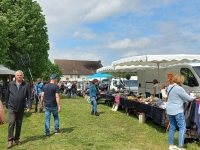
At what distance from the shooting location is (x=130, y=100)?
10336 mm

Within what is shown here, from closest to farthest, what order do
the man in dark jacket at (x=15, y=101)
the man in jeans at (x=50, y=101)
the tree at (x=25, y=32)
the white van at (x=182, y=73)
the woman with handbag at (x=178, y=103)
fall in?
1. the woman with handbag at (x=178, y=103)
2. the man in dark jacket at (x=15, y=101)
3. the man in jeans at (x=50, y=101)
4. the white van at (x=182, y=73)
5. the tree at (x=25, y=32)

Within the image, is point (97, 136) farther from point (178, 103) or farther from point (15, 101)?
point (178, 103)

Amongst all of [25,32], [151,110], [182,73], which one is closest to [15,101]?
[151,110]

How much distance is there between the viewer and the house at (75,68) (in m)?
79.8

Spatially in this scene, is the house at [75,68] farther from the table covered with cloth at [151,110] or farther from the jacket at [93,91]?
the table covered with cloth at [151,110]

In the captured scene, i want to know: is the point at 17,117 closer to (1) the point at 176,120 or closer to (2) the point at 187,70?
(1) the point at 176,120

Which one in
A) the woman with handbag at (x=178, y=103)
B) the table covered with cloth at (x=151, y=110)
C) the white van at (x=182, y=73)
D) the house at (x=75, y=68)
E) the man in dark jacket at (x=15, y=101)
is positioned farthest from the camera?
the house at (x=75, y=68)

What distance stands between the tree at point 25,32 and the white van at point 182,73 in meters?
11.6

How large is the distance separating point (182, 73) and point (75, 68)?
71582 mm

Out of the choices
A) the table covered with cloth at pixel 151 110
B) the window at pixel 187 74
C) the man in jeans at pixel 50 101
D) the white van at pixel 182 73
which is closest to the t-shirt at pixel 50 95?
the man in jeans at pixel 50 101

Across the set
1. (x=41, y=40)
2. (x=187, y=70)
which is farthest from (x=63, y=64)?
(x=187, y=70)

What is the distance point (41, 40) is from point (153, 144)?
21.9 metres

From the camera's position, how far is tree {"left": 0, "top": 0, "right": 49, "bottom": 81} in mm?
23062

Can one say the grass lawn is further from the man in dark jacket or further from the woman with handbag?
the woman with handbag
